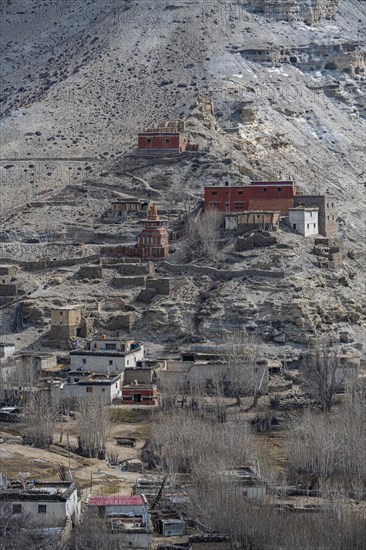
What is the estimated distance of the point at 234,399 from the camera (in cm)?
9662

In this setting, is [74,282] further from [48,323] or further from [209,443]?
[209,443]

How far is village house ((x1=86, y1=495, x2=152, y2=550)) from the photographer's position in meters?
70.9

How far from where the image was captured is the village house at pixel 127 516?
7094 cm

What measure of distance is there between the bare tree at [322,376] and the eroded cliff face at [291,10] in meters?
62.3

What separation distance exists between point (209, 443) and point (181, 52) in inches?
2745

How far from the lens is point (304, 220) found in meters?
112

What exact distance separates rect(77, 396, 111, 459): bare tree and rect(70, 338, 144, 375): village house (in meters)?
9.83

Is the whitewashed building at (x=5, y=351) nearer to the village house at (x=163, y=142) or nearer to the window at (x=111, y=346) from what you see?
the window at (x=111, y=346)

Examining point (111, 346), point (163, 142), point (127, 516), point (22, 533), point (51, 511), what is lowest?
point (22, 533)

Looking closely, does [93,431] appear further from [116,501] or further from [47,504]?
[47,504]

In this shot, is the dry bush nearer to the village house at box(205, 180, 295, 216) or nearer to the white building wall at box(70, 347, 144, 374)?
the white building wall at box(70, 347, 144, 374)

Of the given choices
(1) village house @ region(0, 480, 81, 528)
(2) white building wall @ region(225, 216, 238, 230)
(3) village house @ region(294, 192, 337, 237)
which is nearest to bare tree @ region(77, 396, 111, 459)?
(1) village house @ region(0, 480, 81, 528)

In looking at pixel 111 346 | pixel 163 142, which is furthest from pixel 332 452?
pixel 163 142

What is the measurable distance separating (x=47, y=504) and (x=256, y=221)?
40.3m
